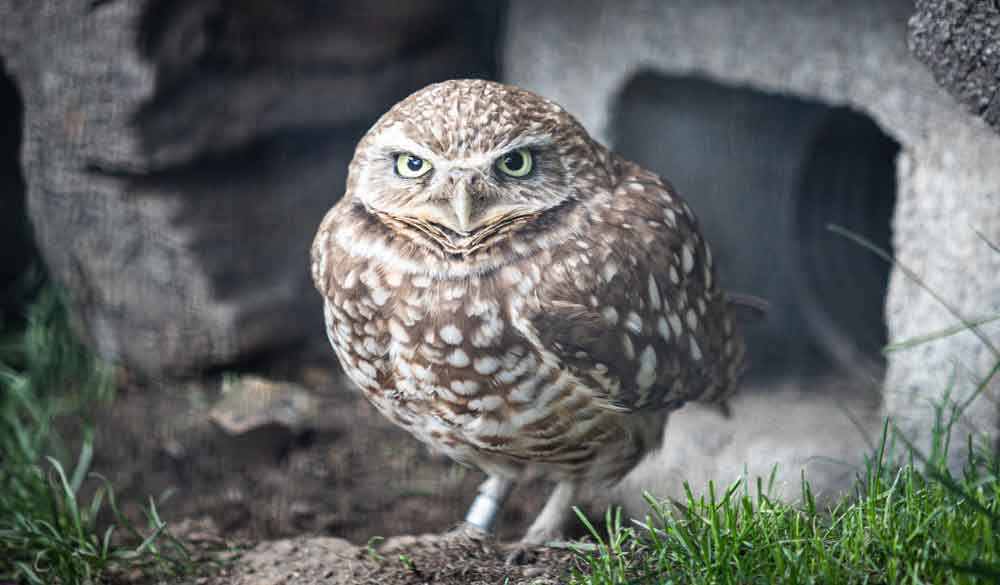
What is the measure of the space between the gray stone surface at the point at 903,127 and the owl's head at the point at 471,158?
105 cm

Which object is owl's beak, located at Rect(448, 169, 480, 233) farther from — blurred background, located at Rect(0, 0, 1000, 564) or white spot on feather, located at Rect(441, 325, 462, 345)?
blurred background, located at Rect(0, 0, 1000, 564)

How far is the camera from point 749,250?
3.64 m

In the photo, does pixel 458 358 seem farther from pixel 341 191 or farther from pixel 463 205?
pixel 341 191

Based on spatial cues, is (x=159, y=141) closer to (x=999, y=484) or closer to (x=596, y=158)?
(x=596, y=158)

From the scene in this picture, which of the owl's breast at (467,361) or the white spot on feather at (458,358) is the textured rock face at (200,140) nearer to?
the owl's breast at (467,361)

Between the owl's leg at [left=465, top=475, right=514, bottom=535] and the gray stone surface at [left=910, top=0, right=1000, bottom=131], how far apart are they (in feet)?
4.58

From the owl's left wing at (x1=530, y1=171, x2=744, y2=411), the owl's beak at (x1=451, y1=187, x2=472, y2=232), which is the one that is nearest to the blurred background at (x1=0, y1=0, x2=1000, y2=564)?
the owl's left wing at (x1=530, y1=171, x2=744, y2=411)

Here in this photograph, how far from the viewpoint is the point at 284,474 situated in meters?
3.15

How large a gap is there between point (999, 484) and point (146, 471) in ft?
7.89

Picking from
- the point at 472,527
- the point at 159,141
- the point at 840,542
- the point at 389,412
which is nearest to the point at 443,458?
the point at 472,527

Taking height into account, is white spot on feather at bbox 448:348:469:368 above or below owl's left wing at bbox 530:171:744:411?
below

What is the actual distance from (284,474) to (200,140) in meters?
1.10

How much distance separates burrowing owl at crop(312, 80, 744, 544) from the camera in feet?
6.26

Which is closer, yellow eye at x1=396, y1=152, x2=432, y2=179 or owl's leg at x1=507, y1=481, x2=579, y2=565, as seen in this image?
yellow eye at x1=396, y1=152, x2=432, y2=179
